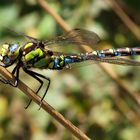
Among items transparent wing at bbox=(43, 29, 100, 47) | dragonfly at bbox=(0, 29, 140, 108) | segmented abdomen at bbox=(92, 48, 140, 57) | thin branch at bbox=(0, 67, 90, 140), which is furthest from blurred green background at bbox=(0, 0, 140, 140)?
thin branch at bbox=(0, 67, 90, 140)

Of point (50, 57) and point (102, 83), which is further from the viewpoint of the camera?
point (102, 83)

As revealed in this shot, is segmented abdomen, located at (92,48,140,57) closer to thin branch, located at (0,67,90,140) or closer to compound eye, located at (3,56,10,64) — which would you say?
compound eye, located at (3,56,10,64)

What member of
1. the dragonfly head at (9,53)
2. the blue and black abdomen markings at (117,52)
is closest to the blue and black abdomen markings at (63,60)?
the blue and black abdomen markings at (117,52)

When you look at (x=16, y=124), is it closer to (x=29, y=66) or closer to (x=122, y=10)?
(x=122, y=10)

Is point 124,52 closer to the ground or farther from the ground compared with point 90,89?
farther from the ground

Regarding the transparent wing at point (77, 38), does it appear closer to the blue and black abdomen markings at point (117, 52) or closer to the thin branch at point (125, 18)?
the blue and black abdomen markings at point (117, 52)

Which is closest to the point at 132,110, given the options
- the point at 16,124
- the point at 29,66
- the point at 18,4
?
the point at 16,124

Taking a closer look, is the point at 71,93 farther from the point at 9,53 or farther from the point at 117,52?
the point at 9,53
